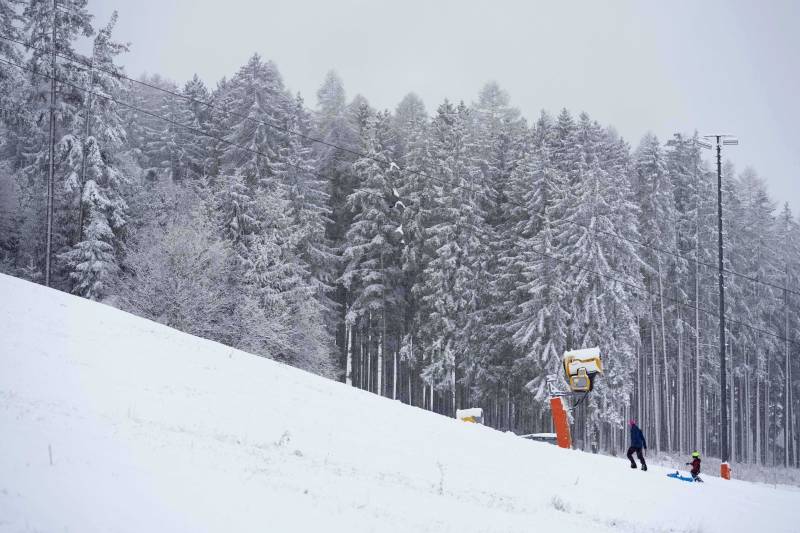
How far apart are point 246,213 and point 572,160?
21204 mm

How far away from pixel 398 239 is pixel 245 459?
3703 cm

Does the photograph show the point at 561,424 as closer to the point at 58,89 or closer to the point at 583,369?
the point at 583,369

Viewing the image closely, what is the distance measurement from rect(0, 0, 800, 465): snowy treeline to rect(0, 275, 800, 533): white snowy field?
14880 mm

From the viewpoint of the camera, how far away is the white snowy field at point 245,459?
7.19 metres

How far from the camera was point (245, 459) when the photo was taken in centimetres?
1043

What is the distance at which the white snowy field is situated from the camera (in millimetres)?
7191

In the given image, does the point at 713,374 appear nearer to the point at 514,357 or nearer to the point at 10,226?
the point at 514,357

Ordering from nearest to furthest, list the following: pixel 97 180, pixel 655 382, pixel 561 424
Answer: pixel 561 424 → pixel 97 180 → pixel 655 382

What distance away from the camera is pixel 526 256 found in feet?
138

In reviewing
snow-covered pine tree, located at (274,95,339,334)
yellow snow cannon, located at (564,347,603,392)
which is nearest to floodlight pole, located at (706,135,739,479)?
yellow snow cannon, located at (564,347,603,392)

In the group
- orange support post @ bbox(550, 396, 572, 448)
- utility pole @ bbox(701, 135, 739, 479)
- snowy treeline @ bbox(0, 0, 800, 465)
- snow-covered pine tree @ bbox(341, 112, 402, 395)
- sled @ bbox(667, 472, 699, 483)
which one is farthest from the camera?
snow-covered pine tree @ bbox(341, 112, 402, 395)

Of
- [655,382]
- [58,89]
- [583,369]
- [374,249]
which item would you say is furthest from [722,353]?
[58,89]

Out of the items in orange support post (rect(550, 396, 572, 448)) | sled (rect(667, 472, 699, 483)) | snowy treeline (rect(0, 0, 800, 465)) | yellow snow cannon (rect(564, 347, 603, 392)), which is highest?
snowy treeline (rect(0, 0, 800, 465))

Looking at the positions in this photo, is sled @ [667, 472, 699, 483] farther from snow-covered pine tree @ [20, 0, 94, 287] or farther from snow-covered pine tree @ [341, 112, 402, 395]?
snow-covered pine tree @ [20, 0, 94, 287]
